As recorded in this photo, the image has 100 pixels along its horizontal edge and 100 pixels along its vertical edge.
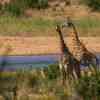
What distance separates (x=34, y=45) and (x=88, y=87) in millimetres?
12198

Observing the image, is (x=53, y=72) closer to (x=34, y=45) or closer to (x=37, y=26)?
(x=34, y=45)

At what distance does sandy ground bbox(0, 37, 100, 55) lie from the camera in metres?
19.6

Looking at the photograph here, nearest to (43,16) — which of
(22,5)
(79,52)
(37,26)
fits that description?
(22,5)

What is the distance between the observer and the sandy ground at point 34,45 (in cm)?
1961

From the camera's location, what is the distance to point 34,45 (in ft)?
68.1

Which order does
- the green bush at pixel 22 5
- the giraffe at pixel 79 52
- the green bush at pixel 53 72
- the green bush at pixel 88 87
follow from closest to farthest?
the green bush at pixel 88 87
the giraffe at pixel 79 52
the green bush at pixel 53 72
the green bush at pixel 22 5

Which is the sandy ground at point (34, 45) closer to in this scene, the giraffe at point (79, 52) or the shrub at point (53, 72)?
the shrub at point (53, 72)

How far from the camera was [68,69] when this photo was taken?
28.7 feet

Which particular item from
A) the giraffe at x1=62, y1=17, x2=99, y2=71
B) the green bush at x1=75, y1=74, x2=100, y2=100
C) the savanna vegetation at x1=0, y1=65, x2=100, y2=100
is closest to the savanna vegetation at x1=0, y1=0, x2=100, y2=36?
the savanna vegetation at x1=0, y1=65, x2=100, y2=100

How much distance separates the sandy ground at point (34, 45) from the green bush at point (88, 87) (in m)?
9.95

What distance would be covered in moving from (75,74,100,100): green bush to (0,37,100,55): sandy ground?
32.7 feet

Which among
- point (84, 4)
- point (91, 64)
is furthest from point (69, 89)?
point (84, 4)

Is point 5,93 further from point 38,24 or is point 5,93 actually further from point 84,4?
point 84,4

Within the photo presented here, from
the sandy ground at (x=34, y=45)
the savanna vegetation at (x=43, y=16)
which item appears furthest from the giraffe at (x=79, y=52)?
the savanna vegetation at (x=43, y=16)
